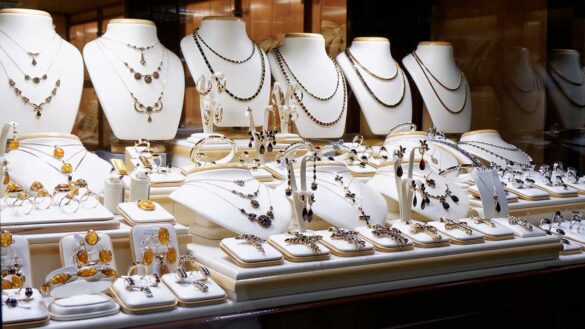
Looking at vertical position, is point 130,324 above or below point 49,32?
below

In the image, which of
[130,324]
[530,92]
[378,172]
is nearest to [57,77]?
[378,172]

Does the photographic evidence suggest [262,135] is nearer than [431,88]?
Yes

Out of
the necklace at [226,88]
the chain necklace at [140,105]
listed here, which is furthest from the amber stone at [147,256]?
the necklace at [226,88]

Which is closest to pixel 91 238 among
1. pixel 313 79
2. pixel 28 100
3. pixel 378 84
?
pixel 28 100

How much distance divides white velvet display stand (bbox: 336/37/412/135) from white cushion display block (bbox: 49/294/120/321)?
5.87 ft

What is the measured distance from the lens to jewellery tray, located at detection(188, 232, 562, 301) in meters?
1.71

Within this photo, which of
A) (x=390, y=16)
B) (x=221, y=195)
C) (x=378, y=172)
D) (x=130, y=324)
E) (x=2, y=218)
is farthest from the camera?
(x=390, y=16)

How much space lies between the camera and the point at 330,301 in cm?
178

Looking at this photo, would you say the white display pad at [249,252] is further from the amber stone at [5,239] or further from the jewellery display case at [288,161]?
the amber stone at [5,239]

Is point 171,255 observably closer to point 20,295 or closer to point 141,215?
point 141,215

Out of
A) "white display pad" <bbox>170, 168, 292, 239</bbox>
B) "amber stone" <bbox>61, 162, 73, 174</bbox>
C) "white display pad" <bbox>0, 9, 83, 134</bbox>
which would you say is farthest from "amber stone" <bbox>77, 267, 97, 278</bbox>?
"white display pad" <bbox>0, 9, 83, 134</bbox>

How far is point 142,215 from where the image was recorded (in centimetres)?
191

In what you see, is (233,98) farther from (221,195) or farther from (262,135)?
(221,195)

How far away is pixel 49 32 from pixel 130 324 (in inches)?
54.0
